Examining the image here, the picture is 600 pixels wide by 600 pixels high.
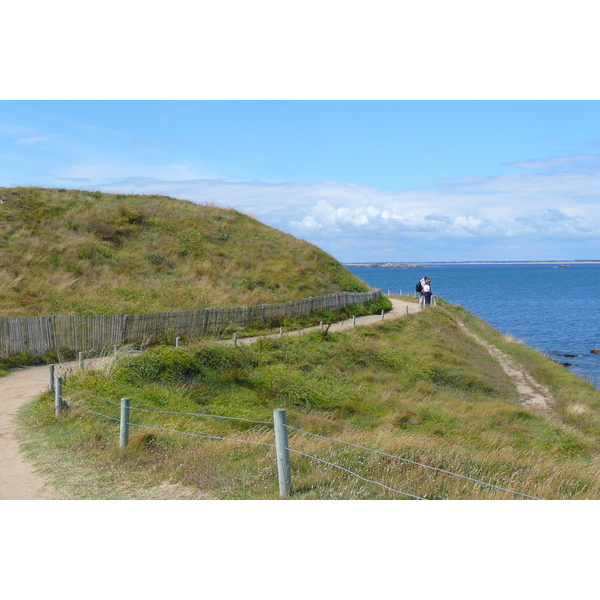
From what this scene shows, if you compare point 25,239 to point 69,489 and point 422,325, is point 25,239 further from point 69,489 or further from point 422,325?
point 69,489

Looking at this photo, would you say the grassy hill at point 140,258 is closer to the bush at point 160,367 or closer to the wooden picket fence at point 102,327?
the wooden picket fence at point 102,327

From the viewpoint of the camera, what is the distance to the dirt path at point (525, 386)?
2300cm

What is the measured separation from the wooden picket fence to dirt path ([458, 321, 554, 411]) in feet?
39.9

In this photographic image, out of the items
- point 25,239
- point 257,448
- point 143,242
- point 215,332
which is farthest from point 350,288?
point 257,448

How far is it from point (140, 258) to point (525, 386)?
22457 mm

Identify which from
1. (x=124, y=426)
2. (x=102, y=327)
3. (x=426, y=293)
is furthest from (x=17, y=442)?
(x=426, y=293)

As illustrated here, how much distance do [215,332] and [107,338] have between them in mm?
5086

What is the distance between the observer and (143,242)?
37812 millimetres

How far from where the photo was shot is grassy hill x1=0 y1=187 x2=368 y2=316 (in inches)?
1073

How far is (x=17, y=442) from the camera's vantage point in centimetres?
1039

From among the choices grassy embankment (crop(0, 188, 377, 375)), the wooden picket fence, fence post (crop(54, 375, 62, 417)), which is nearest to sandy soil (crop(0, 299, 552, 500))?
fence post (crop(54, 375, 62, 417))

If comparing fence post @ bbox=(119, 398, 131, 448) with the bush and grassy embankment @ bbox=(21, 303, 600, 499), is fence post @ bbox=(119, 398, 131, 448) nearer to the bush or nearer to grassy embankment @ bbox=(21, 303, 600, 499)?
grassy embankment @ bbox=(21, 303, 600, 499)

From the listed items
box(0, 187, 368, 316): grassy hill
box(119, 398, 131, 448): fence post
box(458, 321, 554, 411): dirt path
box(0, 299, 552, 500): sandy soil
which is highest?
box(0, 187, 368, 316): grassy hill

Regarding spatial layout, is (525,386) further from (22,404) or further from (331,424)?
(22,404)
